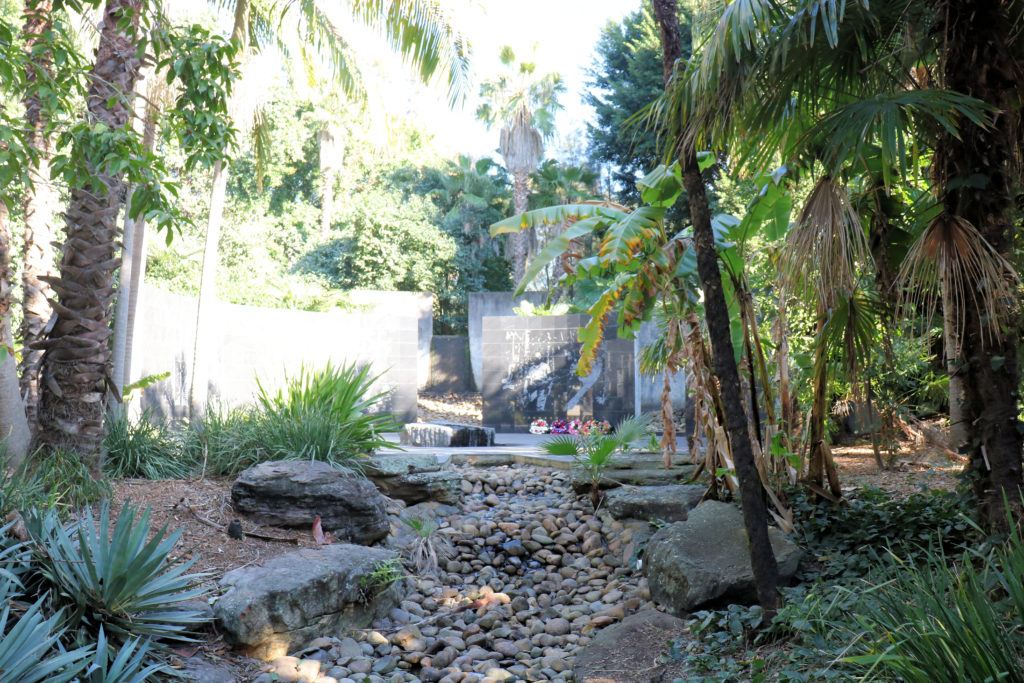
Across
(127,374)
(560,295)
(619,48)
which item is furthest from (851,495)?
(619,48)

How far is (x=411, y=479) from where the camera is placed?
7.49m

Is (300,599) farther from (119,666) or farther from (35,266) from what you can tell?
(35,266)

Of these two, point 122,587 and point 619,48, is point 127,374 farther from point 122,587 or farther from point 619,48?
point 619,48

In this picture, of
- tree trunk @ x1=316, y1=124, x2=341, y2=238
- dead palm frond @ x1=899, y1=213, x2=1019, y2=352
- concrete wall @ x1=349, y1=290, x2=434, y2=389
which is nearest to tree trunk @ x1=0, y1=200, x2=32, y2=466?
dead palm frond @ x1=899, y1=213, x2=1019, y2=352

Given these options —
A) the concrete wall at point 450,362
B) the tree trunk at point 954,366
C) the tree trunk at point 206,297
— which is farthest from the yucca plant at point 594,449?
the concrete wall at point 450,362

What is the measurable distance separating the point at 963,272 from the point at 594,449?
13.5 feet

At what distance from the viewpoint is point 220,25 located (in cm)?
2239

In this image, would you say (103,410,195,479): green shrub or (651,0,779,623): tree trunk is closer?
(651,0,779,623): tree trunk

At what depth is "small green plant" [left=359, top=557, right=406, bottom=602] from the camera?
543 centimetres

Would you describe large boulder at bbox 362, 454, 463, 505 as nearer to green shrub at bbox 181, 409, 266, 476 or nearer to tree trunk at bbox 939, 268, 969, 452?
green shrub at bbox 181, 409, 266, 476

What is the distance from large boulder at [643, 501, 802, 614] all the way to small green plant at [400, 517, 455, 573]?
1.77 m

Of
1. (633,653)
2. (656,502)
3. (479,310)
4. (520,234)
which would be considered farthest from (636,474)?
(520,234)

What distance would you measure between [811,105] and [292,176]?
22.7 m

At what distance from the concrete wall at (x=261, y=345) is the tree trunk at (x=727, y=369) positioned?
4.95 m
